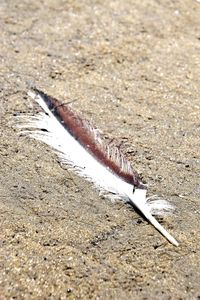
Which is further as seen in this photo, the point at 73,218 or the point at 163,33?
the point at 163,33

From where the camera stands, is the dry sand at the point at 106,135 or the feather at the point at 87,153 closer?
the dry sand at the point at 106,135

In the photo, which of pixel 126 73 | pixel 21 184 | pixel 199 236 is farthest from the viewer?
pixel 126 73

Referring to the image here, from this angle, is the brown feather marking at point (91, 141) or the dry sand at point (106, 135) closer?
the dry sand at point (106, 135)

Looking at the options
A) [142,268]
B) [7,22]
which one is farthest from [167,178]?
[7,22]

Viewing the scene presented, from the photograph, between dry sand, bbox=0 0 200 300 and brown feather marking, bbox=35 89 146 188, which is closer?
dry sand, bbox=0 0 200 300

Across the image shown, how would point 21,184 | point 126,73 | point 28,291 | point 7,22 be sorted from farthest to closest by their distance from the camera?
1. point 7,22
2. point 126,73
3. point 21,184
4. point 28,291

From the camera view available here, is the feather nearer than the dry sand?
No

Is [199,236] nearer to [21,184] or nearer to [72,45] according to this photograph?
[21,184]
